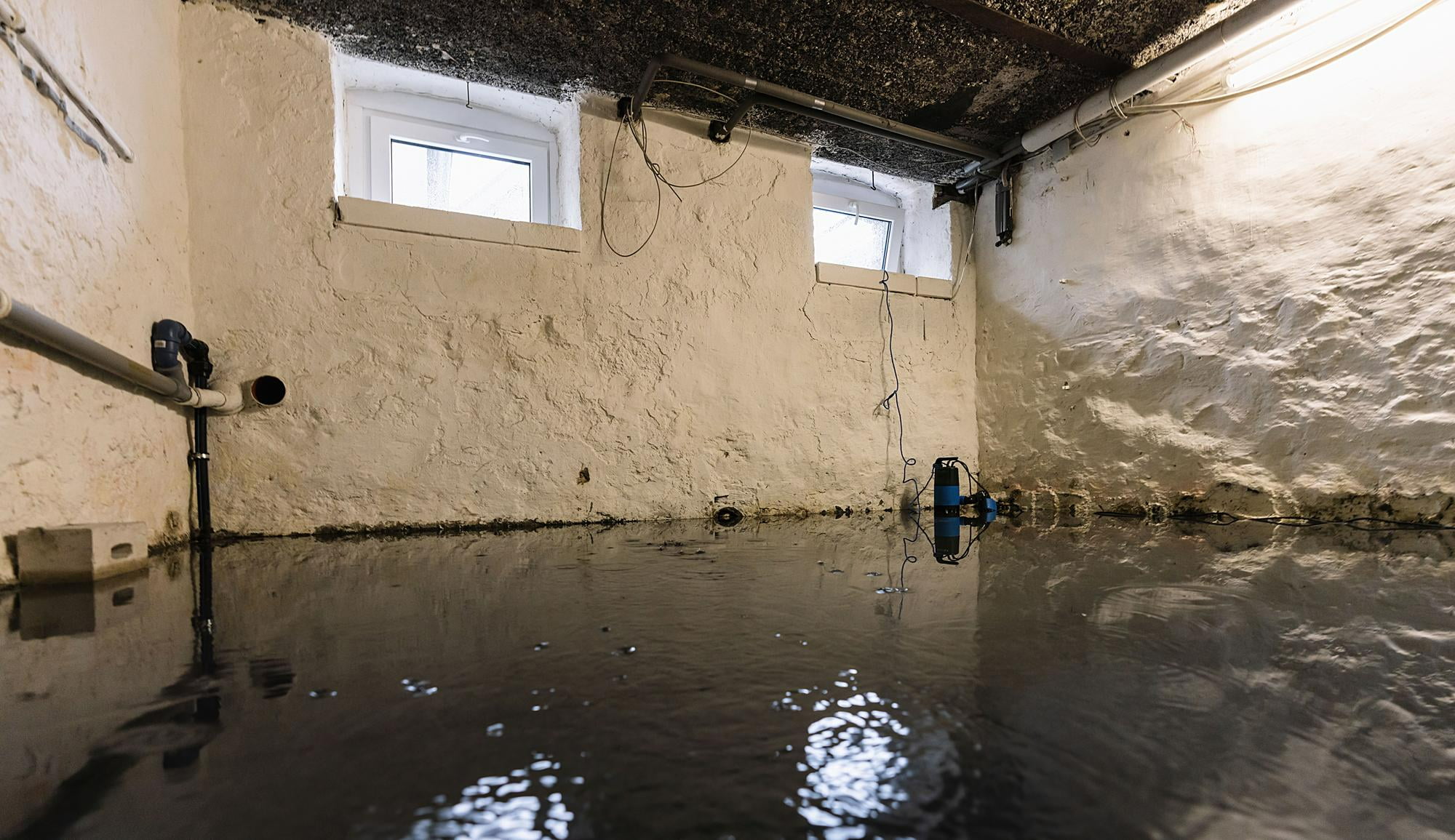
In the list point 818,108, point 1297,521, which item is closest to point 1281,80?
point 1297,521

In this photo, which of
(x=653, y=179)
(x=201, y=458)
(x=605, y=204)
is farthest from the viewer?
(x=653, y=179)

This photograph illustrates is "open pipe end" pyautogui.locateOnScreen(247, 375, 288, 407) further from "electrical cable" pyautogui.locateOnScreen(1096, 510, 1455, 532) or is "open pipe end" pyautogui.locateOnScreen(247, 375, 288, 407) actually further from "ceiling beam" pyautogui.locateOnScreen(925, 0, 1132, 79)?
"electrical cable" pyautogui.locateOnScreen(1096, 510, 1455, 532)

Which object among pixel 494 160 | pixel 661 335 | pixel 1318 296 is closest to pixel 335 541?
pixel 661 335

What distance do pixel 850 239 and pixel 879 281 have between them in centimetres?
95

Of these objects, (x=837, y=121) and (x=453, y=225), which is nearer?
(x=453, y=225)

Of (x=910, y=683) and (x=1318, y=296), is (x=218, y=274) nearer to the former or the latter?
(x=910, y=683)

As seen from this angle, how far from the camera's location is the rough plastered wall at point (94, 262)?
155 cm

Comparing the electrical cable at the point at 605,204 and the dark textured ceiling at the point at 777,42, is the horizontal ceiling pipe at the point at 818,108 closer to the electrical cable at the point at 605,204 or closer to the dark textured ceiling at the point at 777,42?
the dark textured ceiling at the point at 777,42

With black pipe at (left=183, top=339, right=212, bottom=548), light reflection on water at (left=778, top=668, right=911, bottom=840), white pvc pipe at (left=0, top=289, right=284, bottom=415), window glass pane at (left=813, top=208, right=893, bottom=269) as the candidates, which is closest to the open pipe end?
white pvc pipe at (left=0, top=289, right=284, bottom=415)

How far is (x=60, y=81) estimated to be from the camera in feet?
5.63

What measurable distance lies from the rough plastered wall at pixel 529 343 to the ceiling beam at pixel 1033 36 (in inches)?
50.9

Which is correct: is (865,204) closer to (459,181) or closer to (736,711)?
(459,181)

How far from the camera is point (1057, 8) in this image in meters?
2.66

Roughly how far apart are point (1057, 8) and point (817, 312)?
1.80m
